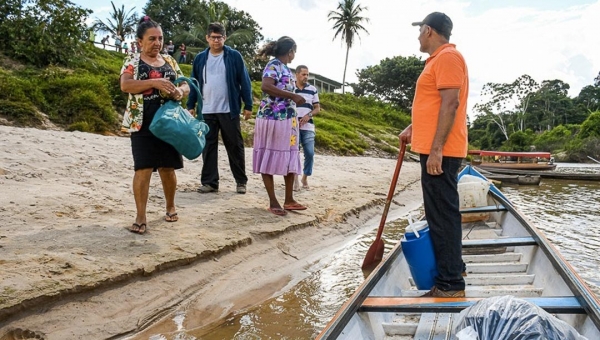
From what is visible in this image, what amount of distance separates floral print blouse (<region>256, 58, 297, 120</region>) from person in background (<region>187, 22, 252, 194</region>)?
0.62 metres

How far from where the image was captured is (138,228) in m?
3.67

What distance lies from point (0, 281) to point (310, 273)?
235cm

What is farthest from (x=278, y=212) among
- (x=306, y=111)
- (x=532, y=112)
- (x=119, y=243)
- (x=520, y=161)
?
(x=532, y=112)

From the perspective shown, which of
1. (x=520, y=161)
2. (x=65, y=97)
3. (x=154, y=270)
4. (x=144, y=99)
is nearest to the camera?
(x=154, y=270)

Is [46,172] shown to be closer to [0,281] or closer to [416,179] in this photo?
[0,281]

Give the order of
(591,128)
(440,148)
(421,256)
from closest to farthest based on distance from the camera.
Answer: (440,148) → (421,256) → (591,128)

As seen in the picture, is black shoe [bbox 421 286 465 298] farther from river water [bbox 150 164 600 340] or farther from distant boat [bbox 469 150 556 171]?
distant boat [bbox 469 150 556 171]

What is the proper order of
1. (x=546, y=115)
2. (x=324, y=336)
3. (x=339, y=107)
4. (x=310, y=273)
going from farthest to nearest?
(x=546, y=115) < (x=339, y=107) < (x=310, y=273) < (x=324, y=336)

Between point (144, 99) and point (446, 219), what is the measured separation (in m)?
2.42

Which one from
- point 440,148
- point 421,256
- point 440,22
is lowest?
point 421,256

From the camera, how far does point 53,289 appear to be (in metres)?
2.55

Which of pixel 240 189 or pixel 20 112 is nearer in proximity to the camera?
pixel 240 189

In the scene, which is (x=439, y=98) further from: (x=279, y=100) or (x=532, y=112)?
(x=532, y=112)

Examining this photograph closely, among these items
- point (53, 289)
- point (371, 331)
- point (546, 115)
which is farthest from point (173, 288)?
point (546, 115)
